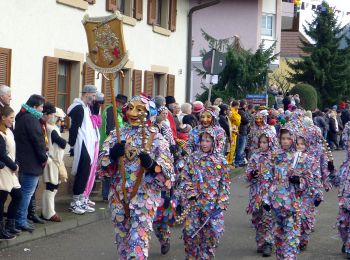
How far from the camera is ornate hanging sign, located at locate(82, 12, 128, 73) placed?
7.34 metres

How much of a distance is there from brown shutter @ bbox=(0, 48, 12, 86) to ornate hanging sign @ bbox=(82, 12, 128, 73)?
17.9ft

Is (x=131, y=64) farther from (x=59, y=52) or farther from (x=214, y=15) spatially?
(x=214, y=15)

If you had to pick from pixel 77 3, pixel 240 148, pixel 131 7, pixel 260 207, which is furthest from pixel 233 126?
pixel 260 207

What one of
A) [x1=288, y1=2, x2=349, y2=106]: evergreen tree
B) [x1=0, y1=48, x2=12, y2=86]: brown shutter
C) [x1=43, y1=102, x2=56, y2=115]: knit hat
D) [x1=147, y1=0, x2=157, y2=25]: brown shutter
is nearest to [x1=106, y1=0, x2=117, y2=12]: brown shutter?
[x1=147, y1=0, x2=157, y2=25]: brown shutter

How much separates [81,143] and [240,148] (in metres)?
9.00

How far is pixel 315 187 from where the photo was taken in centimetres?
913

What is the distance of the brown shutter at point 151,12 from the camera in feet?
63.0

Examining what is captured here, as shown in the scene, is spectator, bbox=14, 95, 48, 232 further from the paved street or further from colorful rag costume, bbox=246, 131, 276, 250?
colorful rag costume, bbox=246, 131, 276, 250

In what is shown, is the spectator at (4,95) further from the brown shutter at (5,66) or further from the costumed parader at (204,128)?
the brown shutter at (5,66)

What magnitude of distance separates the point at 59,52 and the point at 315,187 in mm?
7241

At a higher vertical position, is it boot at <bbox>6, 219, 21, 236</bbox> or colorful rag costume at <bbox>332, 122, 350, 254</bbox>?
colorful rag costume at <bbox>332, 122, 350, 254</bbox>

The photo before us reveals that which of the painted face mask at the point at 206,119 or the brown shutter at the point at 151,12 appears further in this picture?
the brown shutter at the point at 151,12

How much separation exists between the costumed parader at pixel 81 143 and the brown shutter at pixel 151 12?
27.1ft

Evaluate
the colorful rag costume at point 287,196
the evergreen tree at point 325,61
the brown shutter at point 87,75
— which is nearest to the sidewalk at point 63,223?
the colorful rag costume at point 287,196
